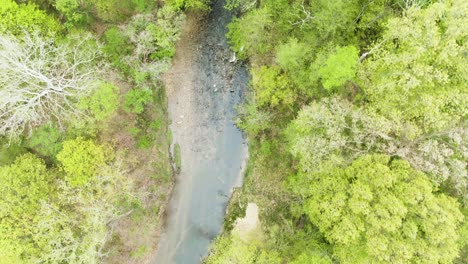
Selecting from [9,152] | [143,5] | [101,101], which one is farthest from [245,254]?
[143,5]

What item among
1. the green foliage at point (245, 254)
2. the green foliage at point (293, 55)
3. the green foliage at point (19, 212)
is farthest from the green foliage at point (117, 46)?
the green foliage at point (245, 254)

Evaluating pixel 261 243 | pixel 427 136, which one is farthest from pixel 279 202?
pixel 427 136

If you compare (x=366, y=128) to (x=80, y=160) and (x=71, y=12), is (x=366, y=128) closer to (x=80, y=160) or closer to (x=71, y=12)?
(x=80, y=160)

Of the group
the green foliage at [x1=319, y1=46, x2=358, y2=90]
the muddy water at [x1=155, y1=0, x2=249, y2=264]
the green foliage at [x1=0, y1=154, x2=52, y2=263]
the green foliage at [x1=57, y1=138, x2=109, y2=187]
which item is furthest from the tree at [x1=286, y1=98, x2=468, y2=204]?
the green foliage at [x1=0, y1=154, x2=52, y2=263]

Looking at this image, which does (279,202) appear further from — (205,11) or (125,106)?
(205,11)

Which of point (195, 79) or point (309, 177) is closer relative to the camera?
point (309, 177)

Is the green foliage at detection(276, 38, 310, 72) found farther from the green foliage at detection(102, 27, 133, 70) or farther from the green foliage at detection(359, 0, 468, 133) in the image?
the green foliage at detection(102, 27, 133, 70)
